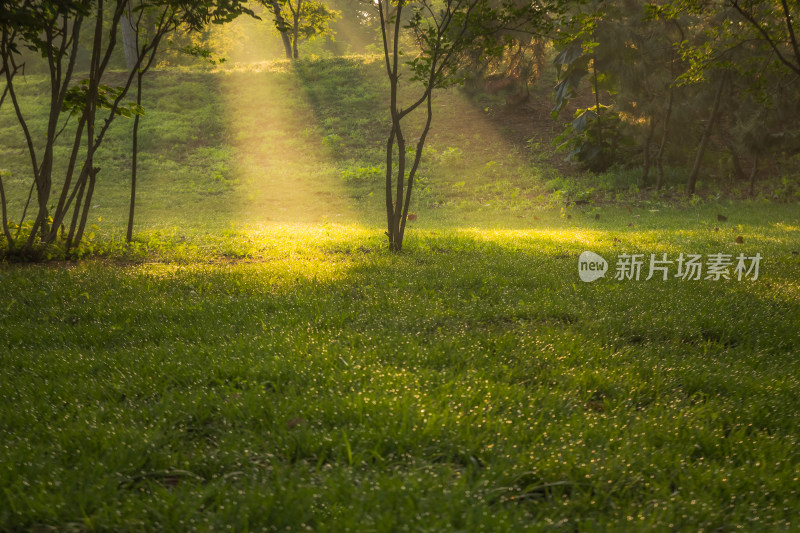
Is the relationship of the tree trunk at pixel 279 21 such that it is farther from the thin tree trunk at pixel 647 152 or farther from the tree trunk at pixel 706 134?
the tree trunk at pixel 706 134

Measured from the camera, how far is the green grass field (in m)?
2.31

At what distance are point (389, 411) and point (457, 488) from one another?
0.73 meters

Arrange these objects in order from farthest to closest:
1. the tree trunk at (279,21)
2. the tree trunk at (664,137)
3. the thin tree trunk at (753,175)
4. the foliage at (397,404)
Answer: the thin tree trunk at (753,175) < the tree trunk at (664,137) < the tree trunk at (279,21) < the foliage at (397,404)

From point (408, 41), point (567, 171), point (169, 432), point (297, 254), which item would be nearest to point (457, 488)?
point (169, 432)

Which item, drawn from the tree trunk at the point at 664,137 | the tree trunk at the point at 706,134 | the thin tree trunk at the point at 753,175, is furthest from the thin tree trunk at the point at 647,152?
the thin tree trunk at the point at 753,175

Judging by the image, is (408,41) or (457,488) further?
(408,41)

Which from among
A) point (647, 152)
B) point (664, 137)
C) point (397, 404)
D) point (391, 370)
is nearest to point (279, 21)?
point (391, 370)

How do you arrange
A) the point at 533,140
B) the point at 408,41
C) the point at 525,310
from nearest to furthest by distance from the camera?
the point at 525,310 < the point at 533,140 < the point at 408,41

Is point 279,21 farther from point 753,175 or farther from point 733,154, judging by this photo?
point 733,154

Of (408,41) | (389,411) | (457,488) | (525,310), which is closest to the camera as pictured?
(457,488)

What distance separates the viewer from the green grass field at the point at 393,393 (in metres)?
2.31

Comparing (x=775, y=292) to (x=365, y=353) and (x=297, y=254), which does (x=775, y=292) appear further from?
(x=297, y=254)

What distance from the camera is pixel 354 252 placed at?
950 centimetres

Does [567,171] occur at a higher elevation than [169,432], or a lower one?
higher
